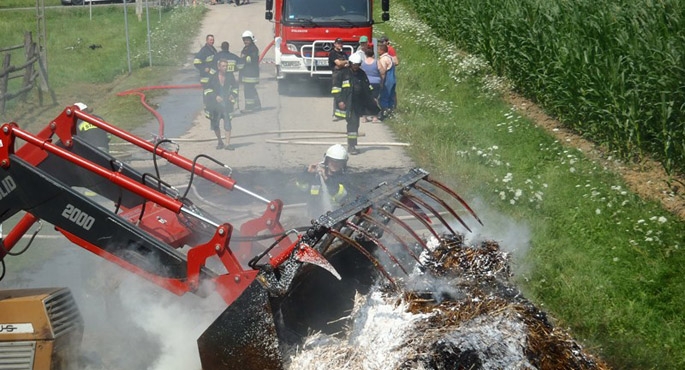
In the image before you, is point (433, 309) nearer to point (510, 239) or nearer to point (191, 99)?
point (510, 239)

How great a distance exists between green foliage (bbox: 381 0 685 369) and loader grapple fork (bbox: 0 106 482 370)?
2142mm

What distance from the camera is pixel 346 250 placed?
670 centimetres

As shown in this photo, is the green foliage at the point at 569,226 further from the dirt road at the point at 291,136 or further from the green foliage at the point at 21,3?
the green foliage at the point at 21,3

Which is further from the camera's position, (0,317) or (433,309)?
(0,317)

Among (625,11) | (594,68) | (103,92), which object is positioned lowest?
(103,92)

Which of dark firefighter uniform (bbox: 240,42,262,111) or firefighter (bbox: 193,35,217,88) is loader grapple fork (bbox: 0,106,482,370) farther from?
dark firefighter uniform (bbox: 240,42,262,111)

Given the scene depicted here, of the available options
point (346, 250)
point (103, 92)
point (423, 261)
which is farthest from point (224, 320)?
point (103, 92)

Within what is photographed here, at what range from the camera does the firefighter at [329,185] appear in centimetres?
947

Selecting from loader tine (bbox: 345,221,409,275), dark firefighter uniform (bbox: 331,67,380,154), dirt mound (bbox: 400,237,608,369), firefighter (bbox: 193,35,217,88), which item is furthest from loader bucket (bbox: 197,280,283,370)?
firefighter (bbox: 193,35,217,88)

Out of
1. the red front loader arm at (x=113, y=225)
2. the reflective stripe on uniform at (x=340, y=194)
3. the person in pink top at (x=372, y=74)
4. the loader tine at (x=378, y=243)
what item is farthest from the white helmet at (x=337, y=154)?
the person in pink top at (x=372, y=74)

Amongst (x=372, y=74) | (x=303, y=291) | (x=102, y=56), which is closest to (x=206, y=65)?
(x=372, y=74)

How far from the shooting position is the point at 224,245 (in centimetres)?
600

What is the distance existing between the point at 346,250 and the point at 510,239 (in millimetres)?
3106

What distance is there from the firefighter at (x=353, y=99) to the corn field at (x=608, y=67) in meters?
3.05
